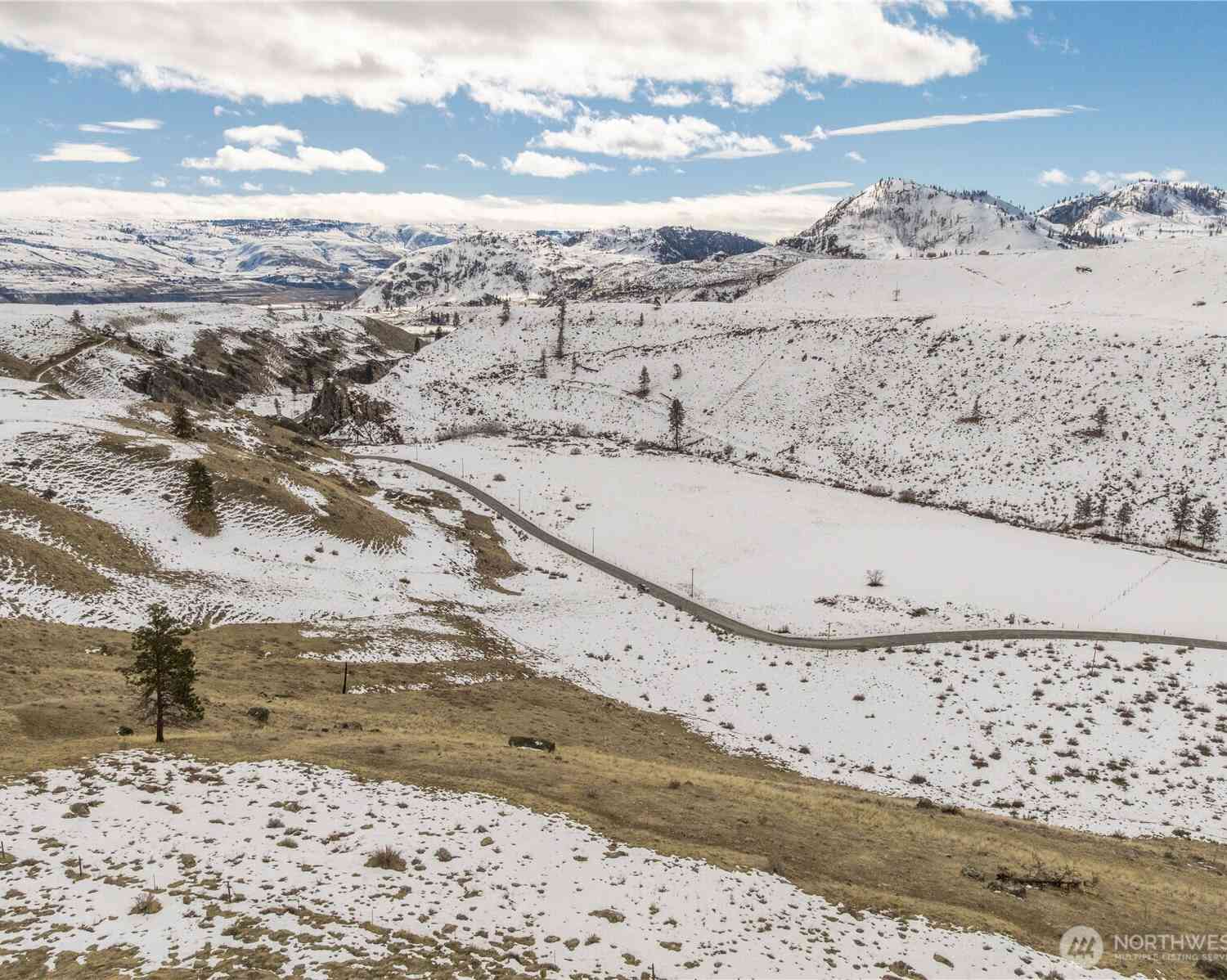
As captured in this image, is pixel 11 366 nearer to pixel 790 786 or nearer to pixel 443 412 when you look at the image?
pixel 443 412

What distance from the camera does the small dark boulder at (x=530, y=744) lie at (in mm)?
27438

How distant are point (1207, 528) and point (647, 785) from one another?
7880 cm

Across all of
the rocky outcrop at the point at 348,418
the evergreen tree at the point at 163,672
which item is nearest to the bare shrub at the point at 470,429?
the rocky outcrop at the point at 348,418

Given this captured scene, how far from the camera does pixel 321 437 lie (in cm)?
11825

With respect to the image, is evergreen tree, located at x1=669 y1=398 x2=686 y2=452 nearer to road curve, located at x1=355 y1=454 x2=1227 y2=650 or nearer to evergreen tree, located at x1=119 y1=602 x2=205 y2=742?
road curve, located at x1=355 y1=454 x2=1227 y2=650

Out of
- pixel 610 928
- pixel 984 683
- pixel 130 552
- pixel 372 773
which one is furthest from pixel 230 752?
pixel 984 683

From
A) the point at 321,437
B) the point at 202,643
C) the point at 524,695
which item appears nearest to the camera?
the point at 202,643

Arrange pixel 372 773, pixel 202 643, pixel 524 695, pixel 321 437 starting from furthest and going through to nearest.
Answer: pixel 321 437 < pixel 524 695 < pixel 202 643 < pixel 372 773

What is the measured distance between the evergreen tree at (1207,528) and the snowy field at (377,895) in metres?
78.0

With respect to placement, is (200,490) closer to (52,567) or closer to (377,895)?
(52,567)

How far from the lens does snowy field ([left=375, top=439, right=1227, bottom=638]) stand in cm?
5272

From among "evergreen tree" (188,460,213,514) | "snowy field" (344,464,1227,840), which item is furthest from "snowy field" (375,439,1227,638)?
"evergreen tree" (188,460,213,514)

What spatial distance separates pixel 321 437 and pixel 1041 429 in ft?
373

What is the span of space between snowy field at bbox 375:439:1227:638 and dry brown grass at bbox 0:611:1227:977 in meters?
26.6
